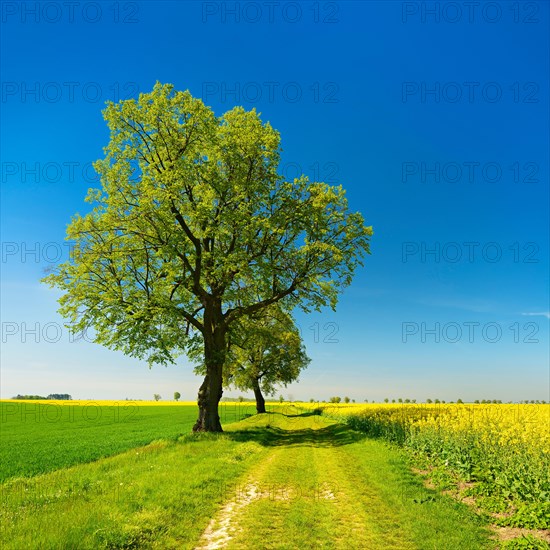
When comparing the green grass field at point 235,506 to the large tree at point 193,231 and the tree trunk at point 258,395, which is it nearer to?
the large tree at point 193,231

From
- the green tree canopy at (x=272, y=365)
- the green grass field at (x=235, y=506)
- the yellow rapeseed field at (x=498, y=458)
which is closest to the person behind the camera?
the green grass field at (x=235, y=506)

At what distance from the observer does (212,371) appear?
82.0ft

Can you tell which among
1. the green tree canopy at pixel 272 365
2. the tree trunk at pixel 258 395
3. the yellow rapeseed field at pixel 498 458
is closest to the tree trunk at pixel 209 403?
the yellow rapeseed field at pixel 498 458

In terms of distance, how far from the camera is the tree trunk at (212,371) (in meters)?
24.1

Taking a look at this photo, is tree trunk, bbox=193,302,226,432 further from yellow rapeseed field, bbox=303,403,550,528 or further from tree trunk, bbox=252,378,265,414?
tree trunk, bbox=252,378,265,414

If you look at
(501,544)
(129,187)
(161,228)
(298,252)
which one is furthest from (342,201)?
(501,544)

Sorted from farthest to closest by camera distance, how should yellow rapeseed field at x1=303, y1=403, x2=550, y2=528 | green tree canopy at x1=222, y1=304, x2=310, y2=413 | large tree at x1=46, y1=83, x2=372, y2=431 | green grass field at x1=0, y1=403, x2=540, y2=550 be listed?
green tree canopy at x1=222, y1=304, x2=310, y2=413 → large tree at x1=46, y1=83, x2=372, y2=431 → yellow rapeseed field at x1=303, y1=403, x2=550, y2=528 → green grass field at x1=0, y1=403, x2=540, y2=550

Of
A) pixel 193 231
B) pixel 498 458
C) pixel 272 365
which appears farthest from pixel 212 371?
pixel 272 365

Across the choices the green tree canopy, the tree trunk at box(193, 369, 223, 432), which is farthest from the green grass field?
the green tree canopy

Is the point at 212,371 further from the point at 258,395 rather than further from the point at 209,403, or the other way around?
→ the point at 258,395

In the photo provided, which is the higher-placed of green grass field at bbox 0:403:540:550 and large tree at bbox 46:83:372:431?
large tree at bbox 46:83:372:431

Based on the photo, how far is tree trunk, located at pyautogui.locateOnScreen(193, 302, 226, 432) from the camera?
2412cm

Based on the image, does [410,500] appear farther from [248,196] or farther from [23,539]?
[248,196]

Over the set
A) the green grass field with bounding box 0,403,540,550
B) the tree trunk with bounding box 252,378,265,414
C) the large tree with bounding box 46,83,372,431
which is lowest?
the tree trunk with bounding box 252,378,265,414
